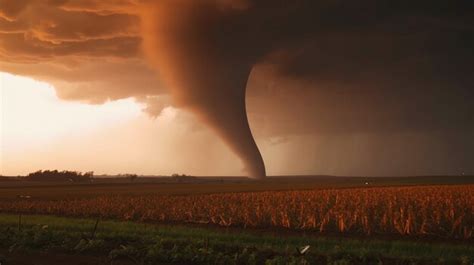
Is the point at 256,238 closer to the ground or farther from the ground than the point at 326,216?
closer to the ground

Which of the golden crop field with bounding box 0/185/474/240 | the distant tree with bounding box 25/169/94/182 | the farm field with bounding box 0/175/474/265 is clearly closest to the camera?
the farm field with bounding box 0/175/474/265

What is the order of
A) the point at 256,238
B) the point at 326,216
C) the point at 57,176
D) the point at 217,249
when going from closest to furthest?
the point at 217,249
the point at 256,238
the point at 326,216
the point at 57,176

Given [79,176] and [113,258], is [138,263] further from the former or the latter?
[79,176]

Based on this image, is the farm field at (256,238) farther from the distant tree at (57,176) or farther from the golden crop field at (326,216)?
the distant tree at (57,176)

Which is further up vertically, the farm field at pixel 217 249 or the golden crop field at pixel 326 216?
the golden crop field at pixel 326 216

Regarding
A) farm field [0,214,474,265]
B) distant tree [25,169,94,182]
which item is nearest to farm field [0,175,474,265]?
farm field [0,214,474,265]

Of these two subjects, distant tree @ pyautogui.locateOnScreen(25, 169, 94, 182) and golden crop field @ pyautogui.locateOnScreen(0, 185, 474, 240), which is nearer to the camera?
golden crop field @ pyautogui.locateOnScreen(0, 185, 474, 240)

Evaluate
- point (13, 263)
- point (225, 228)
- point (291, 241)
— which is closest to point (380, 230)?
point (291, 241)

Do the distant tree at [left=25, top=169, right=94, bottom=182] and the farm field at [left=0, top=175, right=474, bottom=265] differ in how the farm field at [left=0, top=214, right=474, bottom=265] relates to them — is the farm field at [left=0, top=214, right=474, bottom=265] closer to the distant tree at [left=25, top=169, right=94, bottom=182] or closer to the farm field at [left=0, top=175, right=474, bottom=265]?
the farm field at [left=0, top=175, right=474, bottom=265]

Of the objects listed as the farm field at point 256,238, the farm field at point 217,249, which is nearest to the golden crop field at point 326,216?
the farm field at point 256,238

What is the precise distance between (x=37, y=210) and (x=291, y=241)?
27894mm

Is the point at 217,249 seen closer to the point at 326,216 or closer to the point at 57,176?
the point at 326,216

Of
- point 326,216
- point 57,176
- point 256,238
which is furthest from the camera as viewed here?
point 57,176

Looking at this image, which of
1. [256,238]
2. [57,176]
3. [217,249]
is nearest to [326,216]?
[256,238]
